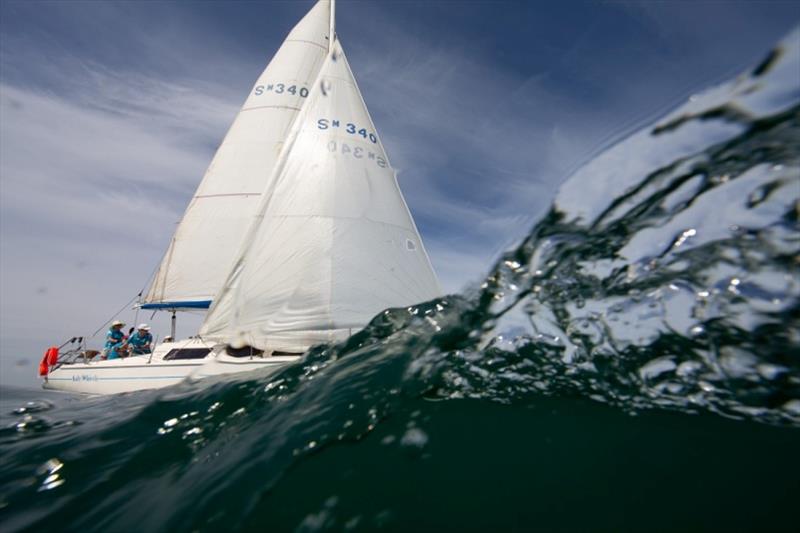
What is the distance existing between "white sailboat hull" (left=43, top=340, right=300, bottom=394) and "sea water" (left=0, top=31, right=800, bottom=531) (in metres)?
7.61

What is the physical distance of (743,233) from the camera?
2252mm

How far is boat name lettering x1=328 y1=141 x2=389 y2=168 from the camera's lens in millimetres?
11867

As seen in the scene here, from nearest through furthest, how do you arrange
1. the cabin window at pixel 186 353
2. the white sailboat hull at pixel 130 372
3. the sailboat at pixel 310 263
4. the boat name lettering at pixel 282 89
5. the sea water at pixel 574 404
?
the sea water at pixel 574 404 → the sailboat at pixel 310 263 → the white sailboat hull at pixel 130 372 → the cabin window at pixel 186 353 → the boat name lettering at pixel 282 89

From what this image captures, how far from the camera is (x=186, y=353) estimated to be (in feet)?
42.1

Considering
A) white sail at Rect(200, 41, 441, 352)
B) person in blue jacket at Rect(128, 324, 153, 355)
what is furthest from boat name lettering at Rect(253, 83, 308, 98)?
person in blue jacket at Rect(128, 324, 153, 355)

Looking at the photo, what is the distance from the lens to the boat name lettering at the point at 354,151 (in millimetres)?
11867

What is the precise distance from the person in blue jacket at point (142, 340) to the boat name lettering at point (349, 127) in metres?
10.2

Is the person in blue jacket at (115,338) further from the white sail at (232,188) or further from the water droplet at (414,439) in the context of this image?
the water droplet at (414,439)

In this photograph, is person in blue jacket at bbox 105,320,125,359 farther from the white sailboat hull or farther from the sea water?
the sea water

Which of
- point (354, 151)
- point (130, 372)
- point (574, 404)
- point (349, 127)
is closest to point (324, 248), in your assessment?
point (354, 151)

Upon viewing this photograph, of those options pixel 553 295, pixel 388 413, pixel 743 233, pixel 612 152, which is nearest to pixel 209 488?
pixel 388 413

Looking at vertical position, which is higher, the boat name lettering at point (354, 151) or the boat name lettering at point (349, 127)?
the boat name lettering at point (349, 127)

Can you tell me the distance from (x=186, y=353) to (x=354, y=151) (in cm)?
780

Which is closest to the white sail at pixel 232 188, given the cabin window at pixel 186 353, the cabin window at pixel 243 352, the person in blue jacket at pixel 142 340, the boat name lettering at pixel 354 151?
the person in blue jacket at pixel 142 340
